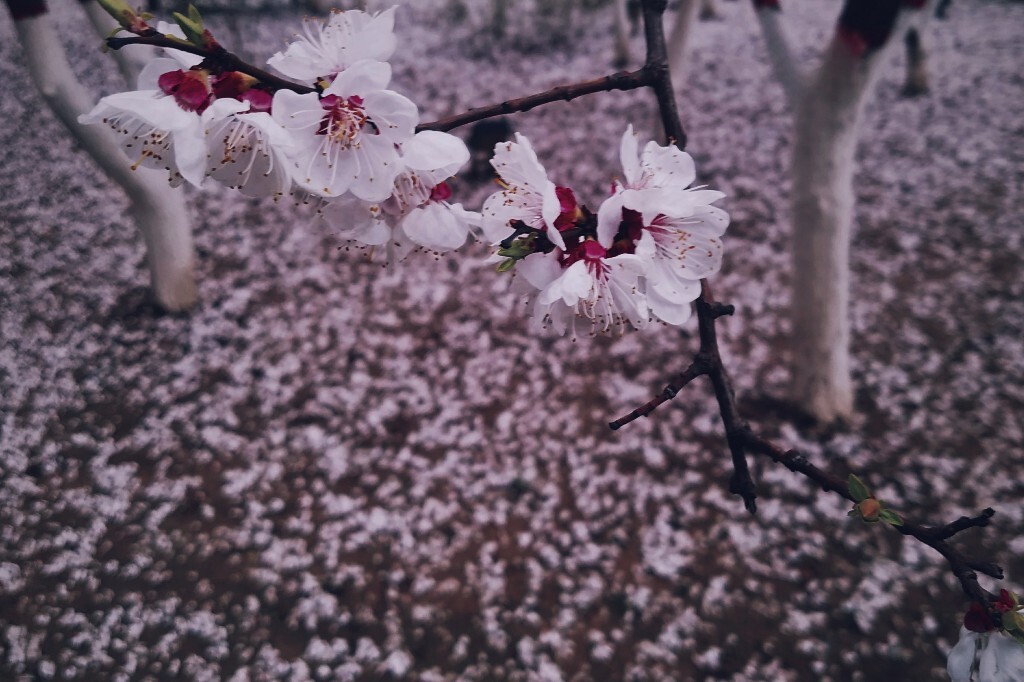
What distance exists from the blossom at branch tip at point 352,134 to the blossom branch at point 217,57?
0.14 feet

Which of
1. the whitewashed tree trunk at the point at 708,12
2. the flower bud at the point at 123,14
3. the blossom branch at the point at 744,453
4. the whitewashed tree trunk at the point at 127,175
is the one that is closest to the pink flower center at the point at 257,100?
the flower bud at the point at 123,14

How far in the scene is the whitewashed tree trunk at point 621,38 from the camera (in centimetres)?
570

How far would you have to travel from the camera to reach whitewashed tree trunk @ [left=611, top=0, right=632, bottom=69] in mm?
5698

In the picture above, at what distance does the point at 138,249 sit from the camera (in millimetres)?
3764

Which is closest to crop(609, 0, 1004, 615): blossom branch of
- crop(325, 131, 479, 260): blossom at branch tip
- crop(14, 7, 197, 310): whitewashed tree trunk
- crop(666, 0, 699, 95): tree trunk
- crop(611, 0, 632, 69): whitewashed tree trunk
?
crop(325, 131, 479, 260): blossom at branch tip

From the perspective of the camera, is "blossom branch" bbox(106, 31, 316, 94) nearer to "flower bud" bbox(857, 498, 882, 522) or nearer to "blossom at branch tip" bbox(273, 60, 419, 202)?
"blossom at branch tip" bbox(273, 60, 419, 202)

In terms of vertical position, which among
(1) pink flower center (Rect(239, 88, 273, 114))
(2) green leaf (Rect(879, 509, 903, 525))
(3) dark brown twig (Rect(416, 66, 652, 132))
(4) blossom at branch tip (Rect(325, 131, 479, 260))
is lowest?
(2) green leaf (Rect(879, 509, 903, 525))

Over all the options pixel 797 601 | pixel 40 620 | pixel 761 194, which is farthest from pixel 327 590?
pixel 761 194

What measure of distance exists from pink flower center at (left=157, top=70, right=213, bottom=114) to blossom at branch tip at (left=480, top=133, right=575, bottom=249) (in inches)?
14.4

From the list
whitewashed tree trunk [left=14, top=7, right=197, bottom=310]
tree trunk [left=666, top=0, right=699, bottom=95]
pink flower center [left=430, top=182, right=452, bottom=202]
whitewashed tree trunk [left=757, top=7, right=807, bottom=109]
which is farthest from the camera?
tree trunk [left=666, top=0, right=699, bottom=95]

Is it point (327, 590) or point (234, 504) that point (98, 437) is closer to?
point (234, 504)

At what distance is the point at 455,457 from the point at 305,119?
2.17 m

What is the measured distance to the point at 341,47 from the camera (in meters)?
0.81

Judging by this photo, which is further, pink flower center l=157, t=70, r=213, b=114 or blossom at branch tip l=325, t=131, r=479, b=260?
blossom at branch tip l=325, t=131, r=479, b=260
